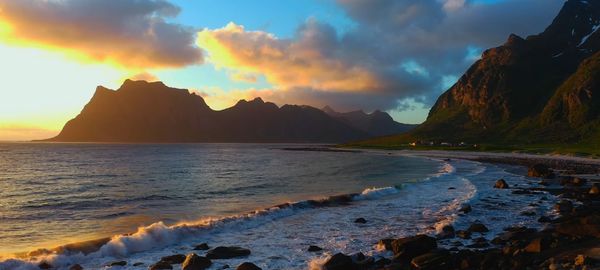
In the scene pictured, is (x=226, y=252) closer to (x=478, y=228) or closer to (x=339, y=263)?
(x=339, y=263)

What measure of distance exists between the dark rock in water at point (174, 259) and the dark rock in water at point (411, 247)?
9.60 metres

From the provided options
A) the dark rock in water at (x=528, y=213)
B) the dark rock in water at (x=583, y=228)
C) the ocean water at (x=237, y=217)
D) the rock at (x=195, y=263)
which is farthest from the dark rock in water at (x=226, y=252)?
the dark rock in water at (x=528, y=213)

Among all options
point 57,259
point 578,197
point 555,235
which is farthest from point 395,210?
point 57,259

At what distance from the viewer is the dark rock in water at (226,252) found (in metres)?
22.4

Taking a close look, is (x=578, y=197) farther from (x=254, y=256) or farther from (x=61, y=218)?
(x=61, y=218)

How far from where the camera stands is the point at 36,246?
25.3 m

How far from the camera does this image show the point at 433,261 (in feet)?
65.4

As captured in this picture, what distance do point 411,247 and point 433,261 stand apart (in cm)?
195

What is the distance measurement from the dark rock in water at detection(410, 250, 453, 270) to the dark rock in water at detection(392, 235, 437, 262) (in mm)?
854

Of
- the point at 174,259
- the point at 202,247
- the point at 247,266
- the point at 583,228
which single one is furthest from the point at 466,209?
the point at 174,259

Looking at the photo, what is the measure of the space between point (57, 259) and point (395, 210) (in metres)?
24.0

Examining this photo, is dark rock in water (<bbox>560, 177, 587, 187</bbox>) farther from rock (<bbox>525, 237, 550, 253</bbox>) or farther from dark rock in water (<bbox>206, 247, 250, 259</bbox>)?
dark rock in water (<bbox>206, 247, 250, 259</bbox>)

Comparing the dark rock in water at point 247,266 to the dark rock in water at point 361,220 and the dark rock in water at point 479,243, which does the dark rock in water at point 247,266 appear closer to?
the dark rock in water at point 479,243

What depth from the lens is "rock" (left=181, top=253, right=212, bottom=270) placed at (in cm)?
2023
